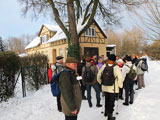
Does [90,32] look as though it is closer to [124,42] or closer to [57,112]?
[57,112]

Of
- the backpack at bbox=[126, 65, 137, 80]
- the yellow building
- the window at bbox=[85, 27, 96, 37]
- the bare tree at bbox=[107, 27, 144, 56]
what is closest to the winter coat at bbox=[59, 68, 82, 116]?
the backpack at bbox=[126, 65, 137, 80]

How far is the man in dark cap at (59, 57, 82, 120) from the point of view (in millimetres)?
2439

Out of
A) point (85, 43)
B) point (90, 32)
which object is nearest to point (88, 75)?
point (85, 43)

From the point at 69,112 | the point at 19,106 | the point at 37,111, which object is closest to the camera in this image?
the point at 69,112

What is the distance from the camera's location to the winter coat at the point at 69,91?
2.44m

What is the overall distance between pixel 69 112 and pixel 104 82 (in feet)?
5.51

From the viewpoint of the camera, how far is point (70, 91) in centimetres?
246

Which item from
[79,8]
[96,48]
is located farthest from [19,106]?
[96,48]

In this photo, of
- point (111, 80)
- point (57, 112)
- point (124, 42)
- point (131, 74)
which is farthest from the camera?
point (124, 42)

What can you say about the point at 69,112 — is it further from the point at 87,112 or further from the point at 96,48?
the point at 96,48

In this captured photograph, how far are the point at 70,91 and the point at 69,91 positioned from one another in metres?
0.02

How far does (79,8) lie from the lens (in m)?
12.0

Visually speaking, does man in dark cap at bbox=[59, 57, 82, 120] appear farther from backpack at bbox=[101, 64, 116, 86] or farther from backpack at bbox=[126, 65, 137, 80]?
backpack at bbox=[126, 65, 137, 80]

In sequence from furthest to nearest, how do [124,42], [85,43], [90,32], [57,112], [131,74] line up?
1. [124,42]
2. [90,32]
3. [85,43]
4. [131,74]
5. [57,112]
